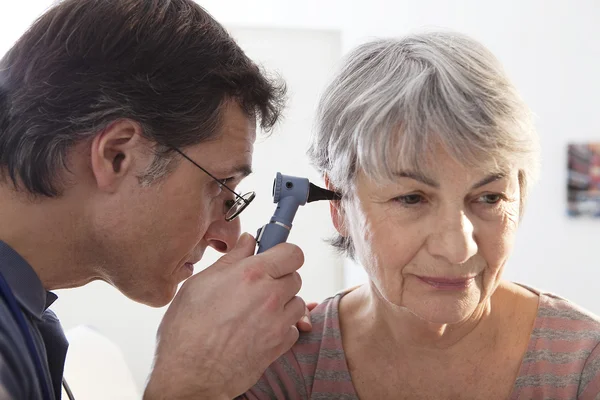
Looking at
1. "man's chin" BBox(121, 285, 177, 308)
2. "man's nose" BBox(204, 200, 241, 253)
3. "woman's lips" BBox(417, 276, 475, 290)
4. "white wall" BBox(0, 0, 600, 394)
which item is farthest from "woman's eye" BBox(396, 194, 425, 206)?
"white wall" BBox(0, 0, 600, 394)

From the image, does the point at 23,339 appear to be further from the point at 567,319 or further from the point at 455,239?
the point at 567,319

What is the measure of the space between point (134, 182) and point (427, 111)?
1.70ft

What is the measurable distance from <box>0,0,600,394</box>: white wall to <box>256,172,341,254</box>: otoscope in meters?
2.53

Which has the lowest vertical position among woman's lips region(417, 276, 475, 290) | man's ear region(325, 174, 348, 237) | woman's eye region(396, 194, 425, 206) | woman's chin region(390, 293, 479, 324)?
woman's chin region(390, 293, 479, 324)

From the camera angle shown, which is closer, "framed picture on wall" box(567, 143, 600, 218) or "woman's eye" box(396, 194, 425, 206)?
"woman's eye" box(396, 194, 425, 206)

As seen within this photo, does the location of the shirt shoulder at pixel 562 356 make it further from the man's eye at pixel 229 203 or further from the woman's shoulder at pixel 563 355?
the man's eye at pixel 229 203

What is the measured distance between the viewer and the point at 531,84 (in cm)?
386

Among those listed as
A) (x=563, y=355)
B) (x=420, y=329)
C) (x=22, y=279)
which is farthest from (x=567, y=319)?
(x=22, y=279)

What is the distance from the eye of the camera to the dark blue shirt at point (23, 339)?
1.08 meters

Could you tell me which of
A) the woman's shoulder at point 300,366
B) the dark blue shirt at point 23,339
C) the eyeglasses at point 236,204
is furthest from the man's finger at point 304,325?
the dark blue shirt at point 23,339

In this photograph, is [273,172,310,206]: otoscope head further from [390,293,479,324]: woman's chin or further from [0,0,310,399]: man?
[390,293,479,324]: woman's chin

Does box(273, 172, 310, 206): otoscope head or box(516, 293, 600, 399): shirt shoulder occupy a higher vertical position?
box(273, 172, 310, 206): otoscope head

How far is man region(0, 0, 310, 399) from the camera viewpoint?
118cm

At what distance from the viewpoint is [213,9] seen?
3.80 metres
